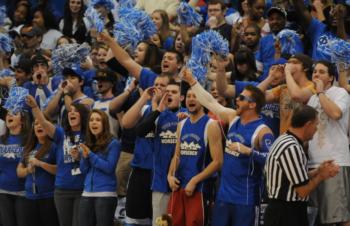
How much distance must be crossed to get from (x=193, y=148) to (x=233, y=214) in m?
0.87

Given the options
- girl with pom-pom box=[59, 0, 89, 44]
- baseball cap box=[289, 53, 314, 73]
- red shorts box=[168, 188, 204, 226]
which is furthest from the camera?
girl with pom-pom box=[59, 0, 89, 44]

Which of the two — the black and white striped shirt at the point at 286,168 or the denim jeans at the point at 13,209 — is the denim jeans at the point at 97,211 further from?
the black and white striped shirt at the point at 286,168

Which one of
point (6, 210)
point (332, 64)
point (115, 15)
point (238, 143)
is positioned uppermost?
point (115, 15)

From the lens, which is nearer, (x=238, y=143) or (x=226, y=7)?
(x=238, y=143)

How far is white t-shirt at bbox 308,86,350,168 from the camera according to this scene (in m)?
10.4

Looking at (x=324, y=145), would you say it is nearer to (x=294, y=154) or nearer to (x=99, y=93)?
(x=294, y=154)

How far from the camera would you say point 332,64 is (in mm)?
10602

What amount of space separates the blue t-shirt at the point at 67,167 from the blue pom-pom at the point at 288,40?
8.62 ft

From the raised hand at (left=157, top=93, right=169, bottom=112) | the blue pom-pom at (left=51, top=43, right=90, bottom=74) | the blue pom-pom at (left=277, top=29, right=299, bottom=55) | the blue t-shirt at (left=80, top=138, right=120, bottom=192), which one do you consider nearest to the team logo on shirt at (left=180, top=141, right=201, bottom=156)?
the raised hand at (left=157, top=93, right=169, bottom=112)

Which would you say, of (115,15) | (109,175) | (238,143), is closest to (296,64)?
(238,143)

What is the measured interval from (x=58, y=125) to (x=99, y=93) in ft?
2.43

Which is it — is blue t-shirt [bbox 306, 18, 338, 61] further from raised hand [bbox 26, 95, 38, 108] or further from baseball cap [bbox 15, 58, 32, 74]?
baseball cap [bbox 15, 58, 32, 74]

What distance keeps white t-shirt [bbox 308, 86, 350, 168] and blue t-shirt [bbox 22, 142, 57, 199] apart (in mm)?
3480

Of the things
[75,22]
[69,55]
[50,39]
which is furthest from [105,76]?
[50,39]
